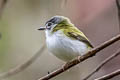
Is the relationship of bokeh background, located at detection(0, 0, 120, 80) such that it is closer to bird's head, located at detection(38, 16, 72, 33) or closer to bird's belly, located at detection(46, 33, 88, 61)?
bird's head, located at detection(38, 16, 72, 33)

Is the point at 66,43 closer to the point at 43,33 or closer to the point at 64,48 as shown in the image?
the point at 64,48

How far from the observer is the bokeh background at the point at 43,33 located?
12.6 ft

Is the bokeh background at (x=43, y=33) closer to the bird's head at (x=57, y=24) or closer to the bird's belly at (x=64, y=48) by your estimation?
the bird's head at (x=57, y=24)

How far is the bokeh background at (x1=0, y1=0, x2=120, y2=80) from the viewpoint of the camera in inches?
151

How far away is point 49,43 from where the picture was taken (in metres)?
2.61

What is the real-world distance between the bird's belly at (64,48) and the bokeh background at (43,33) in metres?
0.31

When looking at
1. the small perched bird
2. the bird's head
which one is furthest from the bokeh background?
the small perched bird

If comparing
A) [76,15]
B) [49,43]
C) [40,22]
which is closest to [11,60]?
[40,22]

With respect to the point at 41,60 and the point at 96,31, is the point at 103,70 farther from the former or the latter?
the point at 41,60

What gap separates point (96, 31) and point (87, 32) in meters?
0.11

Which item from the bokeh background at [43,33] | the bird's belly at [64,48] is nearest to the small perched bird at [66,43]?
the bird's belly at [64,48]

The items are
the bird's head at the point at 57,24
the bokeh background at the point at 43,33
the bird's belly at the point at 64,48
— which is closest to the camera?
the bird's belly at the point at 64,48

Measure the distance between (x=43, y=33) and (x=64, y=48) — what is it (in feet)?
9.00

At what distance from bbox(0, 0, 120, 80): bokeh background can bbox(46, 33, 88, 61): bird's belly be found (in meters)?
0.31
